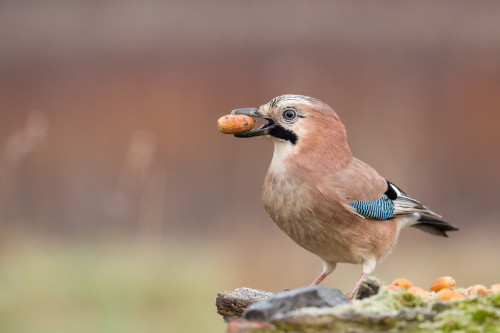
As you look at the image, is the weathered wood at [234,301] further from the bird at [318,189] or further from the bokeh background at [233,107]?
the bokeh background at [233,107]

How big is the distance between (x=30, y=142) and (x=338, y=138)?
7.39ft

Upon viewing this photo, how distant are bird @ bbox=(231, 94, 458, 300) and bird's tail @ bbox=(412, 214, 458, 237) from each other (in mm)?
637

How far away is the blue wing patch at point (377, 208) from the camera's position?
479 centimetres

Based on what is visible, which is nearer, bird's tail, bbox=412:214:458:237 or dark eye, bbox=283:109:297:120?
dark eye, bbox=283:109:297:120

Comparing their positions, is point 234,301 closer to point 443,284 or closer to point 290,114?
point 443,284

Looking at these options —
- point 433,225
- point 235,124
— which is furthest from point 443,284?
point 433,225

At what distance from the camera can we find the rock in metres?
2.76

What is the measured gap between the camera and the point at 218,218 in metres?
8.67

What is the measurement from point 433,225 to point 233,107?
11.7ft

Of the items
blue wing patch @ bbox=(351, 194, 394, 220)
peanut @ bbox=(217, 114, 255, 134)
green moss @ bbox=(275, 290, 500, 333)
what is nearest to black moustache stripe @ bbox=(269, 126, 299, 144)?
peanut @ bbox=(217, 114, 255, 134)

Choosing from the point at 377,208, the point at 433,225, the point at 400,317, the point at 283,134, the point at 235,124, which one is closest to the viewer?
the point at 400,317

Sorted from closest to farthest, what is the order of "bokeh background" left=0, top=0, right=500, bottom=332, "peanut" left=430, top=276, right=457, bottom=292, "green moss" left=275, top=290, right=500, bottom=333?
"green moss" left=275, top=290, right=500, bottom=333, "peanut" left=430, top=276, right=457, bottom=292, "bokeh background" left=0, top=0, right=500, bottom=332

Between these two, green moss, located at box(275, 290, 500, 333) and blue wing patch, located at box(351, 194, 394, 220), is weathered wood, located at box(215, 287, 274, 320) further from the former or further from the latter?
green moss, located at box(275, 290, 500, 333)

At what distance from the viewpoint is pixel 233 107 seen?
8.80 meters
